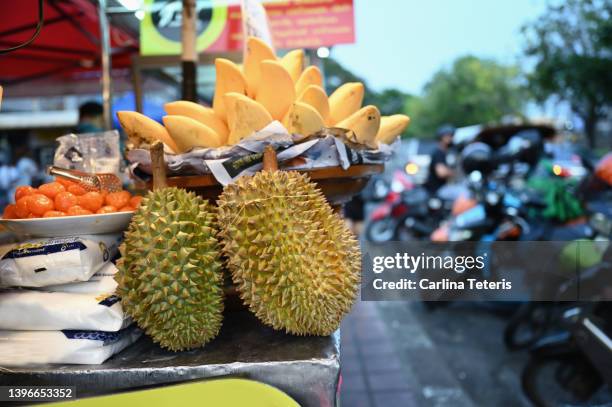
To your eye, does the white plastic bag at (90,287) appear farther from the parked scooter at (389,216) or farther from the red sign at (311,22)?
the parked scooter at (389,216)

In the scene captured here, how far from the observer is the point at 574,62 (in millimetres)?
12953

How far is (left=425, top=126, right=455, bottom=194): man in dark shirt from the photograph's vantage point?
7.62 m

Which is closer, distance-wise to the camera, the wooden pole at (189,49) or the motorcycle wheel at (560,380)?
the wooden pole at (189,49)

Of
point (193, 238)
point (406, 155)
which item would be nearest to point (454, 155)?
point (406, 155)

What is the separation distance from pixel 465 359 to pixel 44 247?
11.9 feet

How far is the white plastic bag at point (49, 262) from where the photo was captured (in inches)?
48.6

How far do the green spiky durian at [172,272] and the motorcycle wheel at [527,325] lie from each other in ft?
10.8

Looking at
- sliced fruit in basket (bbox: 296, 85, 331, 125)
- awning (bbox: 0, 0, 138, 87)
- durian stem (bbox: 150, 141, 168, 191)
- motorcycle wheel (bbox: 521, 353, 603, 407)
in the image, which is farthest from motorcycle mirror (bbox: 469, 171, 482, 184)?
durian stem (bbox: 150, 141, 168, 191)

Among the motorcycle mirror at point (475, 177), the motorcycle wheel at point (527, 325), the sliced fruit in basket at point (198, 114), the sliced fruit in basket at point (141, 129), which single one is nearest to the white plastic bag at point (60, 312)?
the sliced fruit in basket at point (141, 129)

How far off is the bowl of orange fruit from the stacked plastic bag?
0.03 metres

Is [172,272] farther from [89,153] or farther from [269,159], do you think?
[89,153]

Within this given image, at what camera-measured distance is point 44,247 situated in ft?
4.11

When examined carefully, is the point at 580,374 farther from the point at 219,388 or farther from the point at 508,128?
the point at 508,128

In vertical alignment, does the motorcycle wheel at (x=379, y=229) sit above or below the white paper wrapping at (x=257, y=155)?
below
